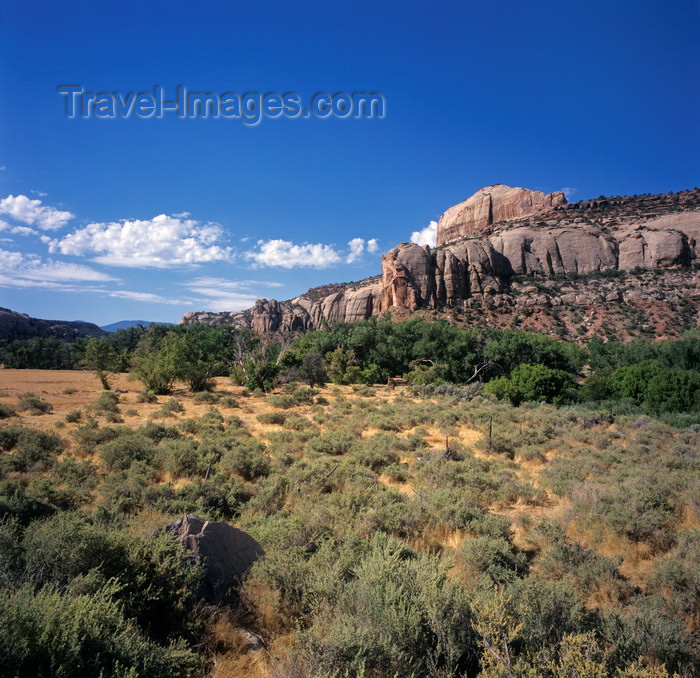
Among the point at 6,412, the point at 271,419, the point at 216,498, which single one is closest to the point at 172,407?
the point at 271,419

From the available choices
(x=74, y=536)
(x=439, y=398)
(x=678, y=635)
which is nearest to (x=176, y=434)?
(x=74, y=536)

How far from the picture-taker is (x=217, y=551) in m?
4.56

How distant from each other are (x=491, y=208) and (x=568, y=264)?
3386 cm

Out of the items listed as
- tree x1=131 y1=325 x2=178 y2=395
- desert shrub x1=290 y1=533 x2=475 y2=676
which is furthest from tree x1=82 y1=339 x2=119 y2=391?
desert shrub x1=290 y1=533 x2=475 y2=676

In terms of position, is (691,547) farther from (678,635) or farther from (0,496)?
(0,496)

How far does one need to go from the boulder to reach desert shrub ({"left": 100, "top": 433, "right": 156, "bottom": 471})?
4795mm

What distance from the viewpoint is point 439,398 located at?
21.6 m

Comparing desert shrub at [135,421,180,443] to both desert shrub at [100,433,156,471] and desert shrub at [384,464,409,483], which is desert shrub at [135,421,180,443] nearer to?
desert shrub at [100,433,156,471]

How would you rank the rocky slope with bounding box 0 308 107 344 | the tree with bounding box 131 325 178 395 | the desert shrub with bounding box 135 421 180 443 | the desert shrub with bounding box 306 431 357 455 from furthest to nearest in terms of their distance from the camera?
the rocky slope with bounding box 0 308 107 344 → the tree with bounding box 131 325 178 395 → the desert shrub with bounding box 135 421 180 443 → the desert shrub with bounding box 306 431 357 455

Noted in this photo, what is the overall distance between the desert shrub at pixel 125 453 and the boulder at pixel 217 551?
4795 millimetres

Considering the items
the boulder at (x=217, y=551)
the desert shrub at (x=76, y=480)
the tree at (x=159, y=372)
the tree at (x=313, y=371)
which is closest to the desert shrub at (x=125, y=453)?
the desert shrub at (x=76, y=480)

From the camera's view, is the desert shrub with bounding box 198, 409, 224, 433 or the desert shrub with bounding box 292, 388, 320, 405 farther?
the desert shrub with bounding box 292, 388, 320, 405

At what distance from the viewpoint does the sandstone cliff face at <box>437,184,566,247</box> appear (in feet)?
274

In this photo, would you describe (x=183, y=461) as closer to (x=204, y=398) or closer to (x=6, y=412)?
(x=6, y=412)
